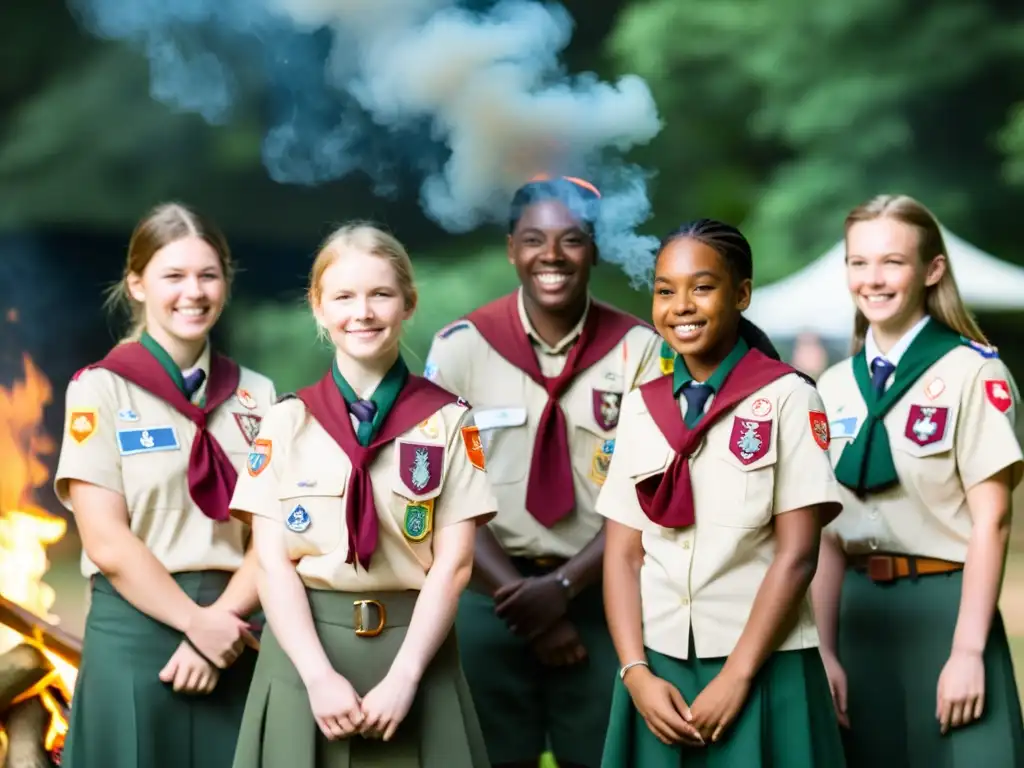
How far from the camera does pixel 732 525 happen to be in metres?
2.68

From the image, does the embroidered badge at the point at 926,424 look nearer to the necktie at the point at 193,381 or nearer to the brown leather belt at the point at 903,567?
the brown leather belt at the point at 903,567

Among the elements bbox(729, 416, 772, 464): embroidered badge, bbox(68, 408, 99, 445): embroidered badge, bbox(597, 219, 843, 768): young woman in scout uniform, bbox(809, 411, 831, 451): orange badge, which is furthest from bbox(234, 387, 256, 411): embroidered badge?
bbox(809, 411, 831, 451): orange badge

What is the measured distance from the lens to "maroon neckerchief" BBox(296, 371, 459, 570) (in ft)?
8.85

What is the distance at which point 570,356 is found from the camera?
11.8ft

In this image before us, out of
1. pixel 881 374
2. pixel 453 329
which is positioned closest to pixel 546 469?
pixel 453 329

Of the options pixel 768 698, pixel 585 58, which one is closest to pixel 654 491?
pixel 768 698

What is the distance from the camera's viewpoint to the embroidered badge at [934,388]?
3.19 meters

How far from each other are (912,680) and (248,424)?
1722mm

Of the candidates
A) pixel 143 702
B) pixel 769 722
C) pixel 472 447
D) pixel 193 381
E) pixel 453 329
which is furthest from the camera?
pixel 453 329

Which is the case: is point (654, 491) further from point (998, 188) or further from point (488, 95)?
point (998, 188)

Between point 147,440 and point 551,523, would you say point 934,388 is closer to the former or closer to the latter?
point 551,523

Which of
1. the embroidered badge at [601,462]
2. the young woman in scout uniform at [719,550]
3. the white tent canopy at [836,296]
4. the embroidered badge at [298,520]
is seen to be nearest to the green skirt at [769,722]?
the young woman in scout uniform at [719,550]

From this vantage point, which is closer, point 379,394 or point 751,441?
point 751,441

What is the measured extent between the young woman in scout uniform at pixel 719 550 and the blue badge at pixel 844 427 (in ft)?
1.87
